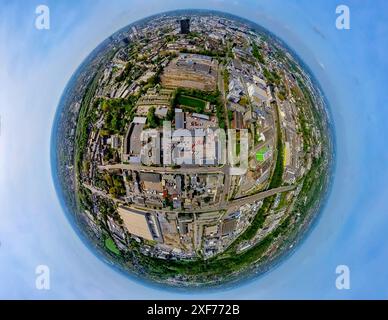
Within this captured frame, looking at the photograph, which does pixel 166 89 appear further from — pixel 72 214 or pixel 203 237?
pixel 72 214

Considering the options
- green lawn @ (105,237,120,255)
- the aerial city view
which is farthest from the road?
green lawn @ (105,237,120,255)

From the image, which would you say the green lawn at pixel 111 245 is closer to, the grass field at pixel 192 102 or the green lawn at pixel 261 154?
the grass field at pixel 192 102

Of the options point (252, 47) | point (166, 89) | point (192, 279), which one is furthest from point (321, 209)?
point (166, 89)

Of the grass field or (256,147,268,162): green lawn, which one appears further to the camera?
(256,147,268,162): green lawn

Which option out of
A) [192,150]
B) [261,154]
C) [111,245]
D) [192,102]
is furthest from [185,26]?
[111,245]

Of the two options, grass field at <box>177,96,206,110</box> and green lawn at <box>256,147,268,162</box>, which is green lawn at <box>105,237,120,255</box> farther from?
green lawn at <box>256,147,268,162</box>

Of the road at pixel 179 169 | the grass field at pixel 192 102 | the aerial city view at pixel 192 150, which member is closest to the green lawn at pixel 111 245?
the aerial city view at pixel 192 150

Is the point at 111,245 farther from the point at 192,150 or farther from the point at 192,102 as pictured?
the point at 192,102
